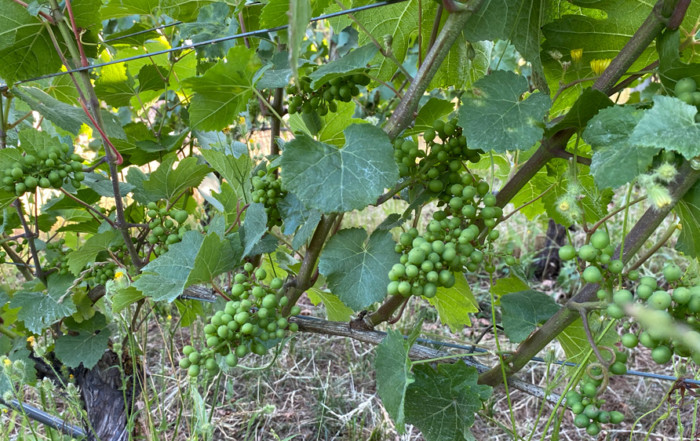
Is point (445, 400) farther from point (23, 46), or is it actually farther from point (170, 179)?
point (23, 46)

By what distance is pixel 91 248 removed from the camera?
110 centimetres

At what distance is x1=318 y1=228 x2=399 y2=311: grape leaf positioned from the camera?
2.46 feet

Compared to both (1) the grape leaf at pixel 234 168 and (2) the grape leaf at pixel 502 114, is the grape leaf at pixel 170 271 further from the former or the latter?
(2) the grape leaf at pixel 502 114

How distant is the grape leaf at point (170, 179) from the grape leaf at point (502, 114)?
0.62 m

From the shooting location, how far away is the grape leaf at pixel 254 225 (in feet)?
2.69

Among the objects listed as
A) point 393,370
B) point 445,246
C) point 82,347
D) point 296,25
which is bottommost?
point 82,347

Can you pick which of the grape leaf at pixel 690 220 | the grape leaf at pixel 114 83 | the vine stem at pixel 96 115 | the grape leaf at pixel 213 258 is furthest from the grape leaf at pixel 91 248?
the grape leaf at pixel 690 220

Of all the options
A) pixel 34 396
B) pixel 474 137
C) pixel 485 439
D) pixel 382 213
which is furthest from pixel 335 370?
pixel 474 137

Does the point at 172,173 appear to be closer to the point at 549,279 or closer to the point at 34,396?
the point at 34,396

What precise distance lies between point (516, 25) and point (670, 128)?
1.11ft

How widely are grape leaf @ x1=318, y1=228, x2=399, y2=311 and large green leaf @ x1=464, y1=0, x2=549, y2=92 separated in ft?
1.09

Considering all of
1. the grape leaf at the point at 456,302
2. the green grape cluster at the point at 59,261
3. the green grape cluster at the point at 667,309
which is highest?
the green grape cluster at the point at 667,309

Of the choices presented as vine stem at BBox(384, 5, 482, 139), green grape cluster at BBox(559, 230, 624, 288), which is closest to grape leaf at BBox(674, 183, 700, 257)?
green grape cluster at BBox(559, 230, 624, 288)

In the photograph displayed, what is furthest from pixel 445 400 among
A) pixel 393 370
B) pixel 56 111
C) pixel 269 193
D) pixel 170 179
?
pixel 56 111
